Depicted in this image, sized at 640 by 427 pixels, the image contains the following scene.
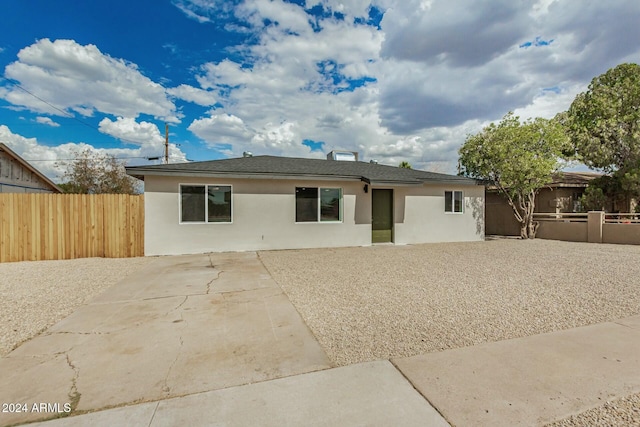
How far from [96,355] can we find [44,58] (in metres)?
14.2

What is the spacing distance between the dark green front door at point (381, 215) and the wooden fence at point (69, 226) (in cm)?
816

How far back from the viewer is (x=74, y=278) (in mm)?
6137

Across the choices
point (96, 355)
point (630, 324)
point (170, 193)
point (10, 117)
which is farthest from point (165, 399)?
→ point (10, 117)

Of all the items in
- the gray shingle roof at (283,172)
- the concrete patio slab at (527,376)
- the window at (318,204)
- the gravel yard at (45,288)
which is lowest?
the gravel yard at (45,288)

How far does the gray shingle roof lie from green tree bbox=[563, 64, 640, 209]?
25.7 feet

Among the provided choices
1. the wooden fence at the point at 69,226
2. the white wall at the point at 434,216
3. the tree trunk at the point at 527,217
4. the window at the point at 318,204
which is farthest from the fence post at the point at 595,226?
the wooden fence at the point at 69,226

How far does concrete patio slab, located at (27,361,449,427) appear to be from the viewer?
6.36ft

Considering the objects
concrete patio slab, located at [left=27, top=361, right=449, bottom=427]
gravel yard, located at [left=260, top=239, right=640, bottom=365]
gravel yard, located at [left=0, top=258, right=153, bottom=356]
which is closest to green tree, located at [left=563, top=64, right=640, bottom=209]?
gravel yard, located at [left=260, top=239, right=640, bottom=365]

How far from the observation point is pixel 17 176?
16.1 meters

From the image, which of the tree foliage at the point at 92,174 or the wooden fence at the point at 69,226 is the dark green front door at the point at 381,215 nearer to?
the wooden fence at the point at 69,226

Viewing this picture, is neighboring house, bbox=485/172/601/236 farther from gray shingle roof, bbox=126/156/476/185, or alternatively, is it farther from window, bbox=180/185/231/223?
window, bbox=180/185/231/223

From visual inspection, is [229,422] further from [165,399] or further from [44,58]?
[44,58]

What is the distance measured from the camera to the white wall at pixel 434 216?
1161 centimetres

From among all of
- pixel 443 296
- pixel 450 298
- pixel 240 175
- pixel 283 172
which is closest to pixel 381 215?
pixel 283 172
